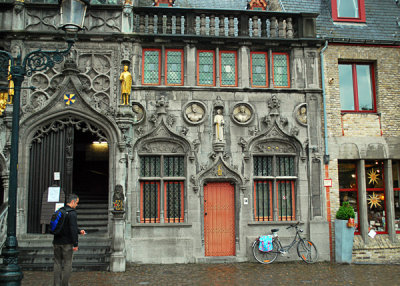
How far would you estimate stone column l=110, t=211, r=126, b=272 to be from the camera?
35.4 ft

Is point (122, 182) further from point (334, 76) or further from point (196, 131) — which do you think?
point (334, 76)

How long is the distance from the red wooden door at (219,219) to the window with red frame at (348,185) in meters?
3.69

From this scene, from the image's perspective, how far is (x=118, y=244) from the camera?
36.2 ft

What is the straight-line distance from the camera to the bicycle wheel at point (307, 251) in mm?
12047

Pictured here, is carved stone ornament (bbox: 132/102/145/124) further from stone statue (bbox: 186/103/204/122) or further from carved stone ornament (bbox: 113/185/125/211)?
carved stone ornament (bbox: 113/185/125/211)

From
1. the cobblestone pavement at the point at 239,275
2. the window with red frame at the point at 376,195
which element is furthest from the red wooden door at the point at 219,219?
the window with red frame at the point at 376,195

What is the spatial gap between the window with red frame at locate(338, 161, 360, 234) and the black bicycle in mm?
2050

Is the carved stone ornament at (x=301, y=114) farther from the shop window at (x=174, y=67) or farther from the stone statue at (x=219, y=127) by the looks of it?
the shop window at (x=174, y=67)

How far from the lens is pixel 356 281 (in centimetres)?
975

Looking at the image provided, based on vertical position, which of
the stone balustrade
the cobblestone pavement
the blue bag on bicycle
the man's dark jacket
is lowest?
the cobblestone pavement

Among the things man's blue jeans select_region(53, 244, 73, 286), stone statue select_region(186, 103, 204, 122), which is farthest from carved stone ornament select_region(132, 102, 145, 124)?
man's blue jeans select_region(53, 244, 73, 286)

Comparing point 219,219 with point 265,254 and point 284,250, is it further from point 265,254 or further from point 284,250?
point 284,250

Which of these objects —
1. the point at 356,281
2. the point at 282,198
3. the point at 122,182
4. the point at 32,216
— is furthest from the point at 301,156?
the point at 32,216

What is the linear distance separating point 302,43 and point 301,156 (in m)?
3.70
